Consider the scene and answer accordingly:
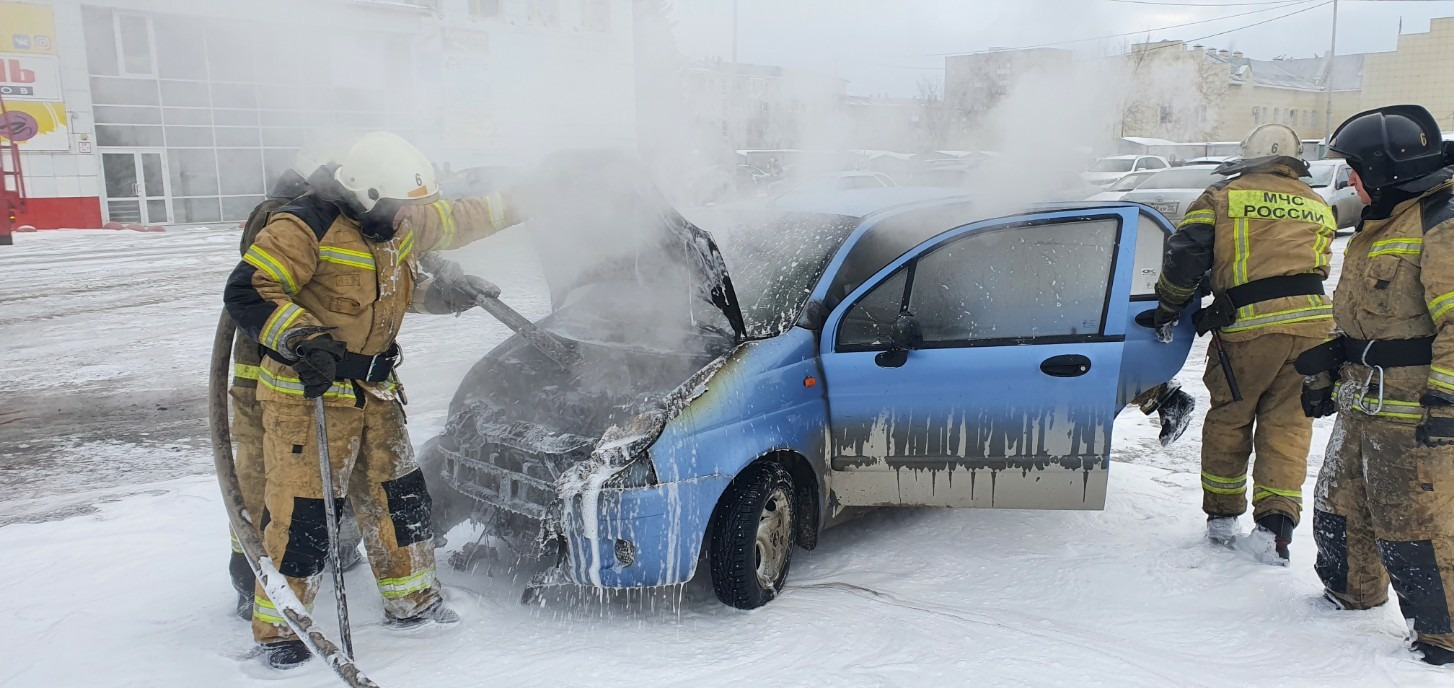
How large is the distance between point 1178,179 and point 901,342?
1479 centimetres

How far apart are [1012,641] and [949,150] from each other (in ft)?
14.5

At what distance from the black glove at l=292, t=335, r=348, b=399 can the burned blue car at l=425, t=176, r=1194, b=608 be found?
81 cm

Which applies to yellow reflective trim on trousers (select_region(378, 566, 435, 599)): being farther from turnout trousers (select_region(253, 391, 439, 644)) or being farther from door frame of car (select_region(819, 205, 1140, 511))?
door frame of car (select_region(819, 205, 1140, 511))

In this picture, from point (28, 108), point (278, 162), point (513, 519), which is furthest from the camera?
point (28, 108)

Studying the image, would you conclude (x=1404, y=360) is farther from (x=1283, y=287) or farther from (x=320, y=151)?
(x=320, y=151)

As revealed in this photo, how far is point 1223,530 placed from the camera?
416cm

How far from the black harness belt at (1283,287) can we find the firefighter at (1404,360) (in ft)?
1.38

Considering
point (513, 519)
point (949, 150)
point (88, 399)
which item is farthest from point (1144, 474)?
point (88, 399)

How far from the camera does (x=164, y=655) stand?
Result: 3.34m

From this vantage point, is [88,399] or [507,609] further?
[88,399]

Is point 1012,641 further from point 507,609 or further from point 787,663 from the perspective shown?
point 507,609

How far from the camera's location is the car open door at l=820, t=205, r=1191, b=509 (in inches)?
150

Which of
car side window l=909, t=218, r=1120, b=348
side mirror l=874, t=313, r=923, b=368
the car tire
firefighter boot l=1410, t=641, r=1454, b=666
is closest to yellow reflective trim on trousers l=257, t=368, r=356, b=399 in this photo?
the car tire

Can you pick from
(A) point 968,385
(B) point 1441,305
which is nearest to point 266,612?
(A) point 968,385
